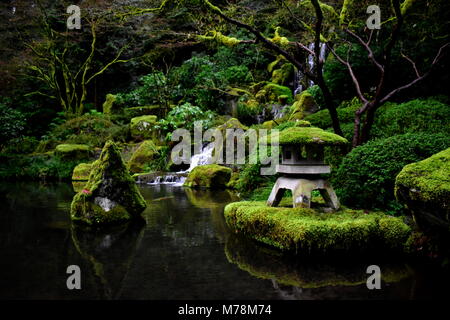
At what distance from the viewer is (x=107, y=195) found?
6988 mm

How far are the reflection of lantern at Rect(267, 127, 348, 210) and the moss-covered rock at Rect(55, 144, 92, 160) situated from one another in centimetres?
1487

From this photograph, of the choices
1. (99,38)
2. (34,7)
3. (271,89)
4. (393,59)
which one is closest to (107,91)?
(99,38)

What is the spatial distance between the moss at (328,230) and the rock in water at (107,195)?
304cm

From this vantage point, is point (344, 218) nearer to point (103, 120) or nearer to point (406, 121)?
point (406, 121)

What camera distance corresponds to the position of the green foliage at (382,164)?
19.1ft

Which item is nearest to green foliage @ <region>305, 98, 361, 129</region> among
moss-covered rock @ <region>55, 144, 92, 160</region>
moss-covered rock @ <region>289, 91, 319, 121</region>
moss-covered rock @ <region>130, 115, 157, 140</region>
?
moss-covered rock @ <region>289, 91, 319, 121</region>

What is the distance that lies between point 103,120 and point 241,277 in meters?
18.5

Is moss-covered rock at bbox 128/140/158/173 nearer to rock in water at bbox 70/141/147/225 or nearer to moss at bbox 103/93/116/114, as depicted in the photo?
moss at bbox 103/93/116/114

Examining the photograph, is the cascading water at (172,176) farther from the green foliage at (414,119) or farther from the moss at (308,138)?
the moss at (308,138)

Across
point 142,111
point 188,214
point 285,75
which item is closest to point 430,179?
point 188,214

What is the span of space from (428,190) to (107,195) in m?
5.54

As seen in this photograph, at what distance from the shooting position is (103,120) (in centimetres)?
2077
